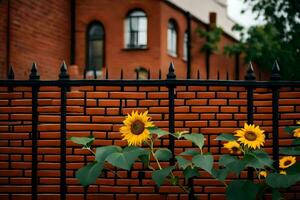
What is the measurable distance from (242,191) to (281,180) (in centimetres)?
25

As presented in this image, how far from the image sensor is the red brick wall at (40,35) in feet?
42.8

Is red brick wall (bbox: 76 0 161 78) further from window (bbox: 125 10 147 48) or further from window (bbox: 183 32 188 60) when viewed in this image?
window (bbox: 183 32 188 60)

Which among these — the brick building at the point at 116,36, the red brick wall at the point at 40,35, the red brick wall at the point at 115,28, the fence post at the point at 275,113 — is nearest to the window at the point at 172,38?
the brick building at the point at 116,36

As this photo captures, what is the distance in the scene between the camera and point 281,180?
3.04 metres

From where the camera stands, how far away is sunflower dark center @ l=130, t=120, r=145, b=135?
3.21 metres

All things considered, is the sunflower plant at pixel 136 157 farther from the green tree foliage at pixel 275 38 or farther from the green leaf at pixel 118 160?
the green tree foliage at pixel 275 38

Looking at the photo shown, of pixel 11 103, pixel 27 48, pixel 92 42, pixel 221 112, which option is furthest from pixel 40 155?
pixel 92 42

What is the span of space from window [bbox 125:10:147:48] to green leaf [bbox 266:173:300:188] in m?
15.5

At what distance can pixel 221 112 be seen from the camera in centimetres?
415

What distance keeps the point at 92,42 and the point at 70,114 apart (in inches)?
577

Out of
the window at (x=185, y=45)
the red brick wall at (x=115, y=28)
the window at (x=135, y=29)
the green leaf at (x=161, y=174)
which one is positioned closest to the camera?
the green leaf at (x=161, y=174)

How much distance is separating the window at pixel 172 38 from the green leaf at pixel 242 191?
16.1 metres

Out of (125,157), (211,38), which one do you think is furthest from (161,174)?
(211,38)

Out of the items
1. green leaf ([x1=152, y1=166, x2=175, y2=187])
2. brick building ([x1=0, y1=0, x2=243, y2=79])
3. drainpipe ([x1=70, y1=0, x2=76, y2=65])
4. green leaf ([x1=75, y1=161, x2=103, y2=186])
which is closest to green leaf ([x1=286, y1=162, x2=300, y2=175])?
green leaf ([x1=152, y1=166, x2=175, y2=187])
